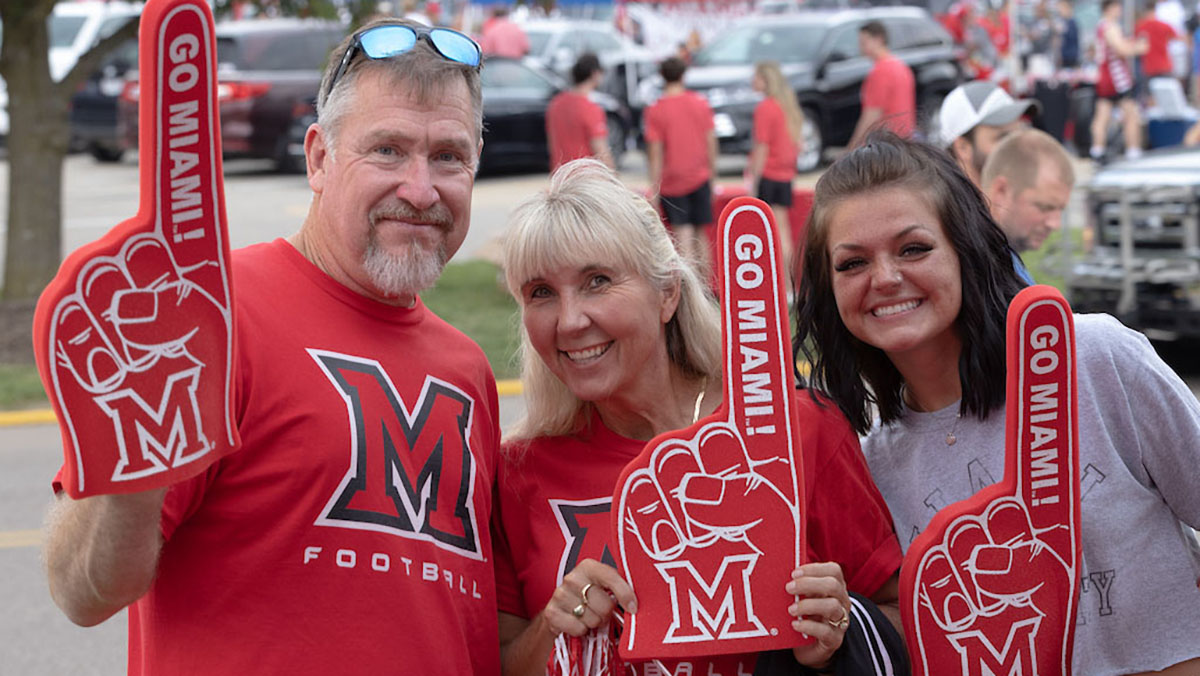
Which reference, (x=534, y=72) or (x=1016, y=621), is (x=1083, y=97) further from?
(x=1016, y=621)

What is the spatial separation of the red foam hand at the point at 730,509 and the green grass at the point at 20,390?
7021mm

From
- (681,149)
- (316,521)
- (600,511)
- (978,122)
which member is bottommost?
(681,149)

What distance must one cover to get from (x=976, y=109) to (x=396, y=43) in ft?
11.9

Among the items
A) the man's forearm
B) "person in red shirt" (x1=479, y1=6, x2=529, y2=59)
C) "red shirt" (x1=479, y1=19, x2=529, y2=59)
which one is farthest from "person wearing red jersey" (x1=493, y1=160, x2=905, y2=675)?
"red shirt" (x1=479, y1=19, x2=529, y2=59)

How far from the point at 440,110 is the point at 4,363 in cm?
795

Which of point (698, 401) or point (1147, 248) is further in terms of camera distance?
point (1147, 248)

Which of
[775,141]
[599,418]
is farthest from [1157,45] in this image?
[599,418]

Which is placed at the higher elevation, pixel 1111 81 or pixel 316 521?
pixel 316 521

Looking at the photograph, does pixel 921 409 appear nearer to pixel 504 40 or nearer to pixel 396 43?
pixel 396 43

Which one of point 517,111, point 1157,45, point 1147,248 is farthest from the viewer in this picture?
point 517,111

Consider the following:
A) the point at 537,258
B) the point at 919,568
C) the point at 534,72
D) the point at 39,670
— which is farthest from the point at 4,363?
the point at 534,72

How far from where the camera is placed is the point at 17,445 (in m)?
8.10

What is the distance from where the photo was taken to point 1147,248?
25.6ft

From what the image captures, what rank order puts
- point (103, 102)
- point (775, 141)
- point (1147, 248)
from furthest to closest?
point (103, 102)
point (775, 141)
point (1147, 248)
